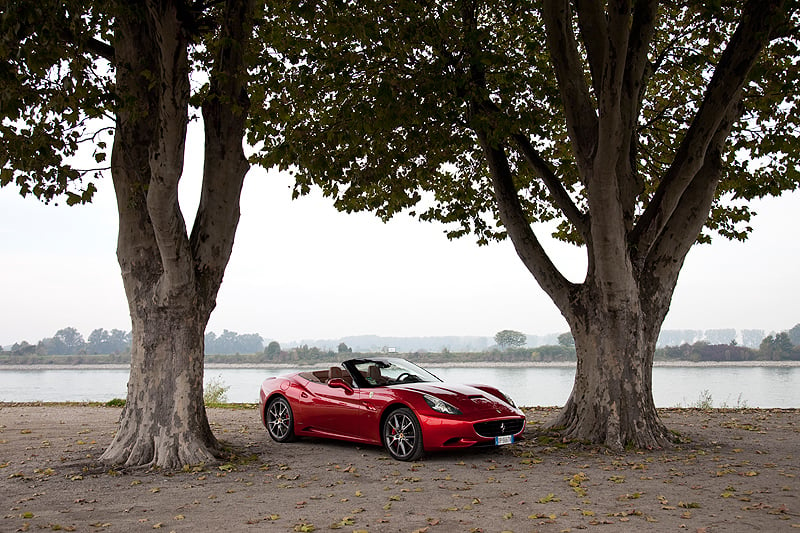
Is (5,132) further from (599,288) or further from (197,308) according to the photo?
(599,288)

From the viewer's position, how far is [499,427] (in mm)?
10023

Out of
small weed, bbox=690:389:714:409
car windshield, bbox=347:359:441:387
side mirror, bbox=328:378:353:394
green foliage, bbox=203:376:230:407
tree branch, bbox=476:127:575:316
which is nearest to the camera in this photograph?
side mirror, bbox=328:378:353:394

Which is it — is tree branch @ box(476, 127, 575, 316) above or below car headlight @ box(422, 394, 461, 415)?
above

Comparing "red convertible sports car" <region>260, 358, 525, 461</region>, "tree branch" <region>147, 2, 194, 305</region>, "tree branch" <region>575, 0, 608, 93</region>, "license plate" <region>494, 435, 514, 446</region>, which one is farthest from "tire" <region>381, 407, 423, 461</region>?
"tree branch" <region>575, 0, 608, 93</region>

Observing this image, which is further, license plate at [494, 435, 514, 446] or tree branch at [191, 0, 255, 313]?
tree branch at [191, 0, 255, 313]

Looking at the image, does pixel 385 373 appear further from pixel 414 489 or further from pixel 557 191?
pixel 557 191

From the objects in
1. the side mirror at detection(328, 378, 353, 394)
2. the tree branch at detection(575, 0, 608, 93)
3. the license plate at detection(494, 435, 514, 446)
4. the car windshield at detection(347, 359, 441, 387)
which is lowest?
the license plate at detection(494, 435, 514, 446)

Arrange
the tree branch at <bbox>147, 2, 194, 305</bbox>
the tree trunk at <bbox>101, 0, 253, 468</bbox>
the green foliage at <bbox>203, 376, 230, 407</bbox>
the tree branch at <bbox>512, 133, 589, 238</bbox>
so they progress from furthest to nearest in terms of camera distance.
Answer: the green foliage at <bbox>203, 376, 230, 407</bbox> < the tree branch at <bbox>512, 133, 589, 238</bbox> < the tree trunk at <bbox>101, 0, 253, 468</bbox> < the tree branch at <bbox>147, 2, 194, 305</bbox>

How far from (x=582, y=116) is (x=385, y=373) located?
526 cm

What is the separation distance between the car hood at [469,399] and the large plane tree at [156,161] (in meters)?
3.22

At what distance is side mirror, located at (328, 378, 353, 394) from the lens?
10.8m

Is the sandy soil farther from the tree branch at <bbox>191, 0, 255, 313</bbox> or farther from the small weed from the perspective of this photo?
the small weed

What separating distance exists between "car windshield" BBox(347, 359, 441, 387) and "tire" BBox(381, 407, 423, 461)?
2.94ft

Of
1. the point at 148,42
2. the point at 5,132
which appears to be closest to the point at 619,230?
the point at 148,42
